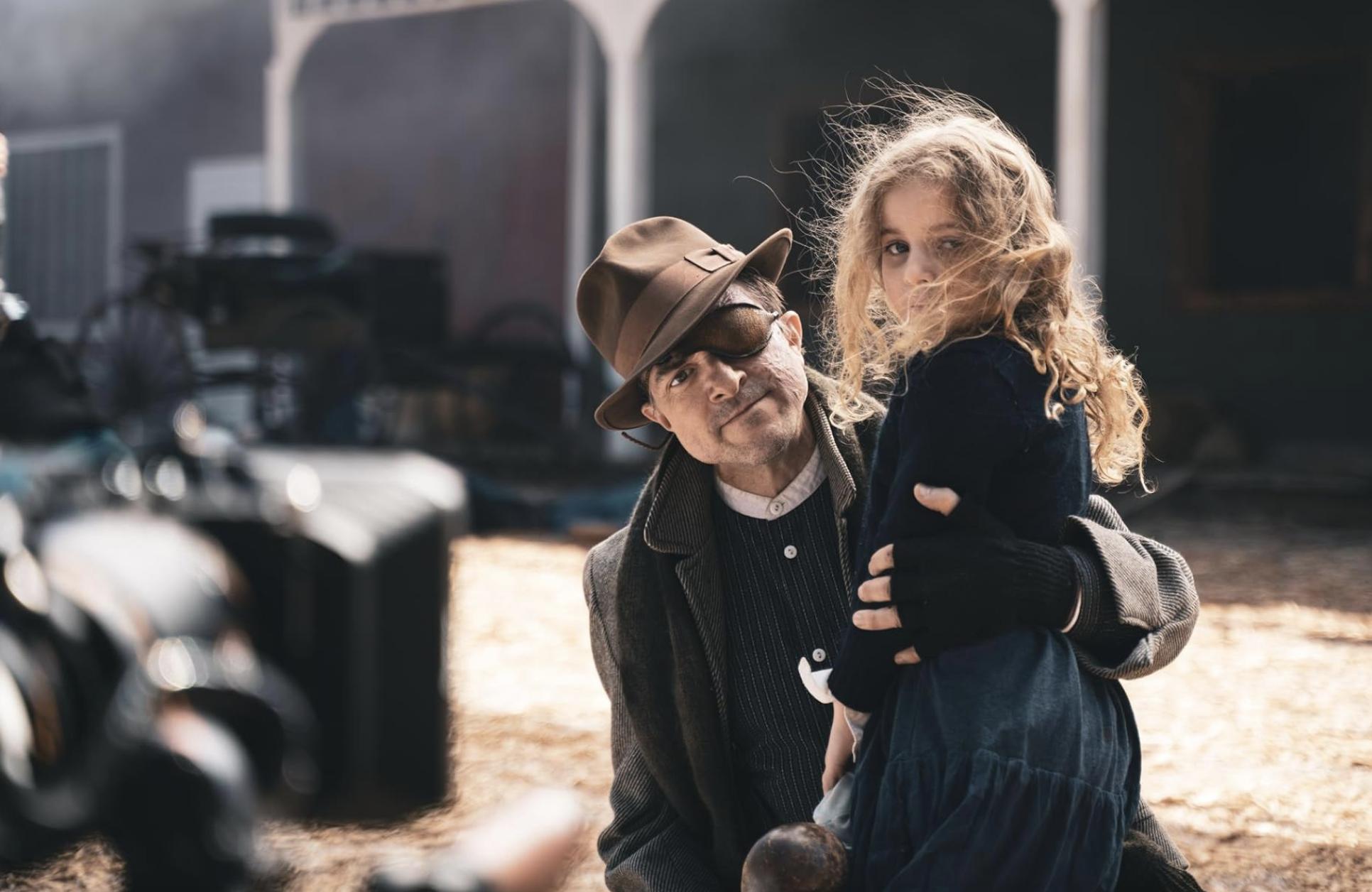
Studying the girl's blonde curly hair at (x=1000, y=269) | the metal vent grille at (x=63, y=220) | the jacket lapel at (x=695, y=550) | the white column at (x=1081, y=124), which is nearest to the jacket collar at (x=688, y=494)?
the jacket lapel at (x=695, y=550)

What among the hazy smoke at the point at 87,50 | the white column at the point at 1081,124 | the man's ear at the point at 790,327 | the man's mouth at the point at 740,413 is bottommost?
the man's mouth at the point at 740,413

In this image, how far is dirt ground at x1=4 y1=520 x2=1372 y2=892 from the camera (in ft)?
9.18

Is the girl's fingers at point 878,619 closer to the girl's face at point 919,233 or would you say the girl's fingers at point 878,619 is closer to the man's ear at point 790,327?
the girl's face at point 919,233

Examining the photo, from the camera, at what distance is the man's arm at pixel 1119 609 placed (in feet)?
5.94

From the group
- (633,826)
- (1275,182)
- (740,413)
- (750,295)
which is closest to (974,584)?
(740,413)

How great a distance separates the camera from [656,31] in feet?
36.0

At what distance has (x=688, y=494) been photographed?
7.39 feet

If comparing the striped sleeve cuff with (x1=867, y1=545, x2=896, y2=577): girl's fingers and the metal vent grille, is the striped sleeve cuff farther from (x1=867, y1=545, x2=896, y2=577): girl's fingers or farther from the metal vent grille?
the metal vent grille

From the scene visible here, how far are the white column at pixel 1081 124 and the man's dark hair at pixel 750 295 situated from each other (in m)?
5.57

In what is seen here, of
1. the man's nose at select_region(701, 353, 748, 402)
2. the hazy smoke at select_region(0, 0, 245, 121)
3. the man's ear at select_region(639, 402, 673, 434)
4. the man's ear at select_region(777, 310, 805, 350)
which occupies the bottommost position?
the man's ear at select_region(639, 402, 673, 434)

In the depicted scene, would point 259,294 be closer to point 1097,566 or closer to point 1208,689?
point 1208,689

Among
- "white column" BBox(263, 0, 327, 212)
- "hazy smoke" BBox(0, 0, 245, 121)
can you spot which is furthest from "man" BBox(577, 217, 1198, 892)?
"hazy smoke" BBox(0, 0, 245, 121)

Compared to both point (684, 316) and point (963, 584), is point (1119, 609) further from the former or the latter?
point (684, 316)

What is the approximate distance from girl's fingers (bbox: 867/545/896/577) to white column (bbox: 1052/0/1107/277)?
6047mm
